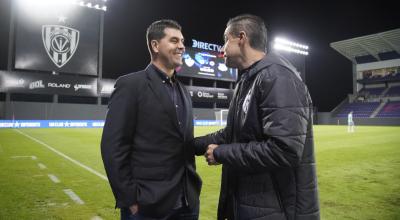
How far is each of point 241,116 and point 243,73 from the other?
351 millimetres

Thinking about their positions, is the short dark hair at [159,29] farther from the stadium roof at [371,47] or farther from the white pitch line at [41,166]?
the stadium roof at [371,47]

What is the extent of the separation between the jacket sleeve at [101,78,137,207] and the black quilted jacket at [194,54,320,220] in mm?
676

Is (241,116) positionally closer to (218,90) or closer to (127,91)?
(127,91)

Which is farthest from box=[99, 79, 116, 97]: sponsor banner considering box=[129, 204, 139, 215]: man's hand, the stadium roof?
the stadium roof

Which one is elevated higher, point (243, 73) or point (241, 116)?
point (243, 73)

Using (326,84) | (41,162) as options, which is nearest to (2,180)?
(41,162)

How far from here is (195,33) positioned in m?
43.9

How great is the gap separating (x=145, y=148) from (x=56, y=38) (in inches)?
1269

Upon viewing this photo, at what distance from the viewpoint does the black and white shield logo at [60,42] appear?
Answer: 30641 mm

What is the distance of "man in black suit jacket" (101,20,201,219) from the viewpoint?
2225mm

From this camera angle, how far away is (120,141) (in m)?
2.23

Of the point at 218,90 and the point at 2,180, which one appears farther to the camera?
the point at 218,90

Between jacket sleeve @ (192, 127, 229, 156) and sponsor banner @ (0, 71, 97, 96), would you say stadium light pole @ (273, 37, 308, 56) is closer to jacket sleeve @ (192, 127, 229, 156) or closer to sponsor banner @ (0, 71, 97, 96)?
sponsor banner @ (0, 71, 97, 96)

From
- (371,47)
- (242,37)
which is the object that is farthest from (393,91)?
(242,37)
